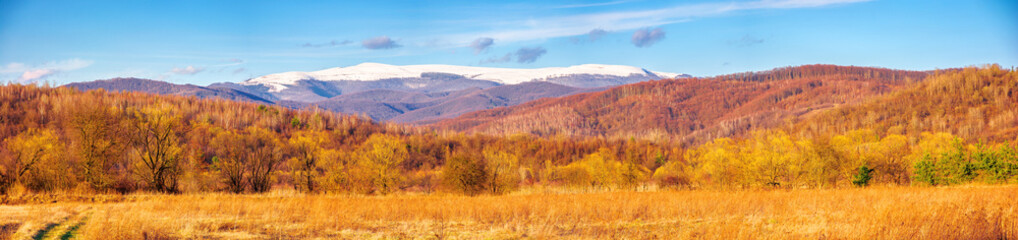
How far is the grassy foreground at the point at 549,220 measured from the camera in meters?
15.1

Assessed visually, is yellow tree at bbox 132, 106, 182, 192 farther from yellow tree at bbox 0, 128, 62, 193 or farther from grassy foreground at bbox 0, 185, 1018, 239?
grassy foreground at bbox 0, 185, 1018, 239

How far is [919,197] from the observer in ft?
76.2

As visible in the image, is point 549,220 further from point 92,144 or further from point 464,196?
point 92,144

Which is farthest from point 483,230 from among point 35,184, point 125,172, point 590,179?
point 590,179

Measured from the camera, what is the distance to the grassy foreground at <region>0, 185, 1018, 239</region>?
1510 cm

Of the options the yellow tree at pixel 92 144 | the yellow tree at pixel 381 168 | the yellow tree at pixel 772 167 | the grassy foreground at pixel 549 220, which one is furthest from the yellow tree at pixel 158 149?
the yellow tree at pixel 772 167

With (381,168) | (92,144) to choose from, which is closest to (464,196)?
(92,144)

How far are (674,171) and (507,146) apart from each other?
95.2m

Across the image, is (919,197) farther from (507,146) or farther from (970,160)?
(507,146)

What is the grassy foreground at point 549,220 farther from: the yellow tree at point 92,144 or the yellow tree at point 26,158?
the yellow tree at point 26,158

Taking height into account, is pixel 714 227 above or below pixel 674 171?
above

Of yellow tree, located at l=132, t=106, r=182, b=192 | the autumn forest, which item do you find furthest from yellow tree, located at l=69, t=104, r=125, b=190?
yellow tree, located at l=132, t=106, r=182, b=192

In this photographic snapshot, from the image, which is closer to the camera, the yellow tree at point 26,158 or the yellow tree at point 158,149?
the yellow tree at point 26,158

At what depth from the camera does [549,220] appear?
754 inches
